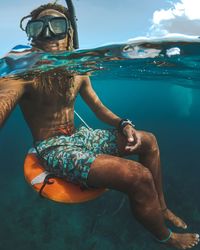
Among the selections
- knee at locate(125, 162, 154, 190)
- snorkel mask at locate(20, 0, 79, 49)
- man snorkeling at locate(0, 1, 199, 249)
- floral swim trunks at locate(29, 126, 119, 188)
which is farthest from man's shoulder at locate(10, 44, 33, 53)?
knee at locate(125, 162, 154, 190)

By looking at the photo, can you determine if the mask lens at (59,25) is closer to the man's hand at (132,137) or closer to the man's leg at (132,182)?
the man's hand at (132,137)

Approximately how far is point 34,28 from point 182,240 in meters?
4.82

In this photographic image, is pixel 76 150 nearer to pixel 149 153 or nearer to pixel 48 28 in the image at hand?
pixel 149 153

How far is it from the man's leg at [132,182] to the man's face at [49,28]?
9.35 feet

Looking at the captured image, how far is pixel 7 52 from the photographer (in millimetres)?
7008

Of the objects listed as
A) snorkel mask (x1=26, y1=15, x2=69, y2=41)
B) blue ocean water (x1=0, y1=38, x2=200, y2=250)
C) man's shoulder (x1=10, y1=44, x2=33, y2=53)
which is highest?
snorkel mask (x1=26, y1=15, x2=69, y2=41)

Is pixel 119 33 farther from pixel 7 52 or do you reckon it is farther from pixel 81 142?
pixel 81 142

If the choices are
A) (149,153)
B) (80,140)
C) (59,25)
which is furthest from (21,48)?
(149,153)

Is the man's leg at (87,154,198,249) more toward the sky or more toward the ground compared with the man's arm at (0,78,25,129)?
more toward the ground

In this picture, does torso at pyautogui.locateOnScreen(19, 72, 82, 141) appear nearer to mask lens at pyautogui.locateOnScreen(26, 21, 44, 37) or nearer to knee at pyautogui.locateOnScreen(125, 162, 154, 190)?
mask lens at pyautogui.locateOnScreen(26, 21, 44, 37)

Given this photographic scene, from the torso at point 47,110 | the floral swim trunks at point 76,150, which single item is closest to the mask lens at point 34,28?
the torso at point 47,110

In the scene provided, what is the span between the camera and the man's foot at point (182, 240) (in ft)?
15.7

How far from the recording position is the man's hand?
16.1ft

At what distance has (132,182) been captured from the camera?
4211 mm
